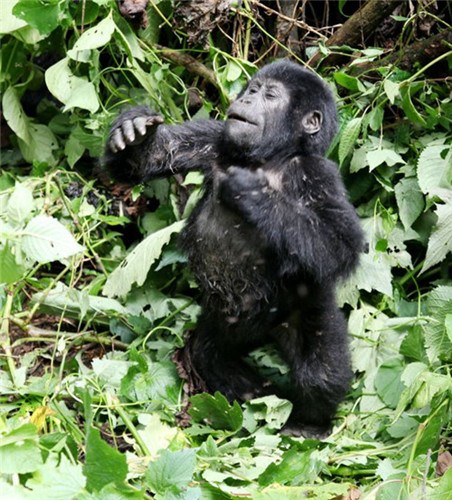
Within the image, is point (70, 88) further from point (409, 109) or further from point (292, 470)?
point (292, 470)

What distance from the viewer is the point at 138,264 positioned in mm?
4992

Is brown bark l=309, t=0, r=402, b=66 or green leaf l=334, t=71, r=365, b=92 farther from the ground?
brown bark l=309, t=0, r=402, b=66

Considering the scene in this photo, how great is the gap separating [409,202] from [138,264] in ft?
4.83

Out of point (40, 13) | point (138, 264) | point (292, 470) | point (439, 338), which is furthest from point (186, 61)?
point (292, 470)

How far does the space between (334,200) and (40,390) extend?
152cm

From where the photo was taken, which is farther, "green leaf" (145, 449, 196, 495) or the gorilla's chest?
the gorilla's chest

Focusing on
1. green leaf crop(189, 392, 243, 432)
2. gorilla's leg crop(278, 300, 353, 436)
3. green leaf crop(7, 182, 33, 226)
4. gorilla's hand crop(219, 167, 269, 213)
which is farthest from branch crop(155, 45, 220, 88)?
green leaf crop(7, 182, 33, 226)

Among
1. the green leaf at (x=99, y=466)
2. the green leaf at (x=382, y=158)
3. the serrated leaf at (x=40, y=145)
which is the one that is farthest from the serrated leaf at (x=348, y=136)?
the green leaf at (x=99, y=466)

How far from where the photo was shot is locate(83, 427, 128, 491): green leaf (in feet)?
9.73

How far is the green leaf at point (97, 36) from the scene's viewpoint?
504 cm

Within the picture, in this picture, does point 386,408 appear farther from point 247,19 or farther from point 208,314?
point 247,19

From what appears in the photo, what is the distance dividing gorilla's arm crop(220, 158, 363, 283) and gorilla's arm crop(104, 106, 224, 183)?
527 millimetres

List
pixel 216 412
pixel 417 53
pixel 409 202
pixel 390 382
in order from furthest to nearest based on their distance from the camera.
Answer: pixel 417 53
pixel 409 202
pixel 390 382
pixel 216 412

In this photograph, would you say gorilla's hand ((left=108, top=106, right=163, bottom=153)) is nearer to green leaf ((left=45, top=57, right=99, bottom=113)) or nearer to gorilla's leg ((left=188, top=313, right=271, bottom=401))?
green leaf ((left=45, top=57, right=99, bottom=113))
